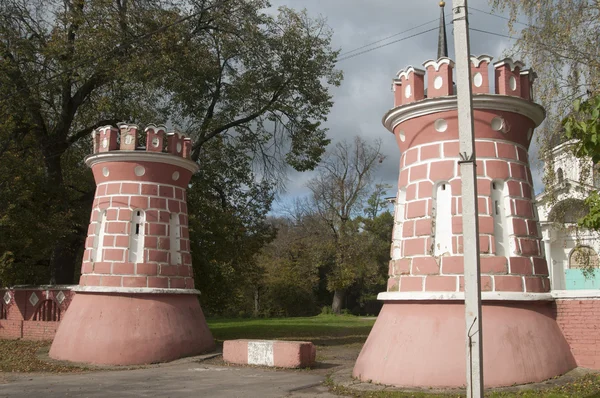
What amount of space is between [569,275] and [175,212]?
18.5m

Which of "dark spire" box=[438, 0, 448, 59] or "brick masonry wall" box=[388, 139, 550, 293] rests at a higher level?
"dark spire" box=[438, 0, 448, 59]

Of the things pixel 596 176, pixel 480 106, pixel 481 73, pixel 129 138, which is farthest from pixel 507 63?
pixel 129 138

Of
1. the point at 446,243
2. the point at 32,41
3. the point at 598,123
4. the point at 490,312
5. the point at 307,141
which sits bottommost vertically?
the point at 490,312

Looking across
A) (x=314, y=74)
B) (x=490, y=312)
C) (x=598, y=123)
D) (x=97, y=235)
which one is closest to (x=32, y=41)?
(x=97, y=235)

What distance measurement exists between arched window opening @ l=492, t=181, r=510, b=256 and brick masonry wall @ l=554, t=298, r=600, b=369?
5.03 ft

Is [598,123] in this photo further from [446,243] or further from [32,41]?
[32,41]

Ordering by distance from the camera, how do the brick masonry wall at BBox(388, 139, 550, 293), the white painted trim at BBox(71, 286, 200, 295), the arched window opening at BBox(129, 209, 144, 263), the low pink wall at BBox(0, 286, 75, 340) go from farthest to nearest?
the low pink wall at BBox(0, 286, 75, 340) < the arched window opening at BBox(129, 209, 144, 263) < the white painted trim at BBox(71, 286, 200, 295) < the brick masonry wall at BBox(388, 139, 550, 293)

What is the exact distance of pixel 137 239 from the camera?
1606 cm

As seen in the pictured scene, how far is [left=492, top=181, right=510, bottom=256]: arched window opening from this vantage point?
35.6 ft

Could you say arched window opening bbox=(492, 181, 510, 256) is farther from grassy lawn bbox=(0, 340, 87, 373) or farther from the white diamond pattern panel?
the white diamond pattern panel

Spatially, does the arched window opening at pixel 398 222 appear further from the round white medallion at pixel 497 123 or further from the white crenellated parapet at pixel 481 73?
the white crenellated parapet at pixel 481 73

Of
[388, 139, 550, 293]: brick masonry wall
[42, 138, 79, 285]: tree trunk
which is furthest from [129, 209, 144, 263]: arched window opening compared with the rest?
[388, 139, 550, 293]: brick masonry wall

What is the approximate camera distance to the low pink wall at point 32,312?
18641 millimetres

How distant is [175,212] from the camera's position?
55.0 ft
